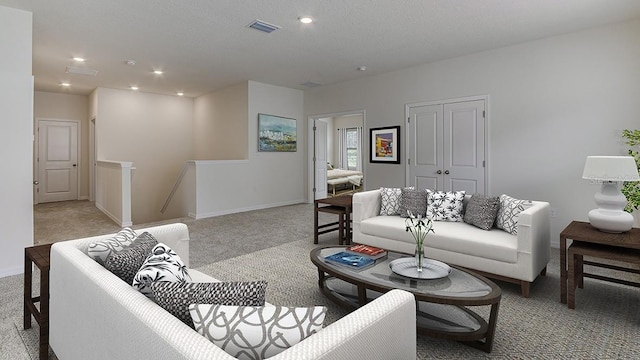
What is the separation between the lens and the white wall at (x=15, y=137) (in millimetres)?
3246

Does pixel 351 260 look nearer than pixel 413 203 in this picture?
Yes

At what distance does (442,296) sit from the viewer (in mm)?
1862

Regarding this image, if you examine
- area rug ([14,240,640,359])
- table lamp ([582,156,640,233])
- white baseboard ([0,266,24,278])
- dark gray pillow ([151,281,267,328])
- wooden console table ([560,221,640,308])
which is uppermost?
table lamp ([582,156,640,233])

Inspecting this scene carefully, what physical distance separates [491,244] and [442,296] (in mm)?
1201

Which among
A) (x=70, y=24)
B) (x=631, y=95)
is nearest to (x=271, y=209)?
(x=70, y=24)

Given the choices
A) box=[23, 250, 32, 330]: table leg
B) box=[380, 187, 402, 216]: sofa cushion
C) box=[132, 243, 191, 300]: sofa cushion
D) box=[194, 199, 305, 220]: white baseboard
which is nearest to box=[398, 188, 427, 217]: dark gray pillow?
box=[380, 187, 402, 216]: sofa cushion

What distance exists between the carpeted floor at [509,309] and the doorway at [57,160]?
5756mm

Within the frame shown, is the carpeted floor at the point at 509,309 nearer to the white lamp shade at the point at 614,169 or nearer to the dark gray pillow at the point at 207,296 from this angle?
the white lamp shade at the point at 614,169

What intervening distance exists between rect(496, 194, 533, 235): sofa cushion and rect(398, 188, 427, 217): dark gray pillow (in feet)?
2.46

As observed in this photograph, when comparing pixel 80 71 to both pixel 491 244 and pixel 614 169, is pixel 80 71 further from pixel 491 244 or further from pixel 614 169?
pixel 614 169

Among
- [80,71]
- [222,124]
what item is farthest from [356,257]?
[80,71]

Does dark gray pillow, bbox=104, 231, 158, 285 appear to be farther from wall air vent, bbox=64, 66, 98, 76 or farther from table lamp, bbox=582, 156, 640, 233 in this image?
wall air vent, bbox=64, 66, 98, 76

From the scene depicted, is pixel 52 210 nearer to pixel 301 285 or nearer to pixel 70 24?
pixel 70 24

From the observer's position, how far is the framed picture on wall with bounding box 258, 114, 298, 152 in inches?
271
